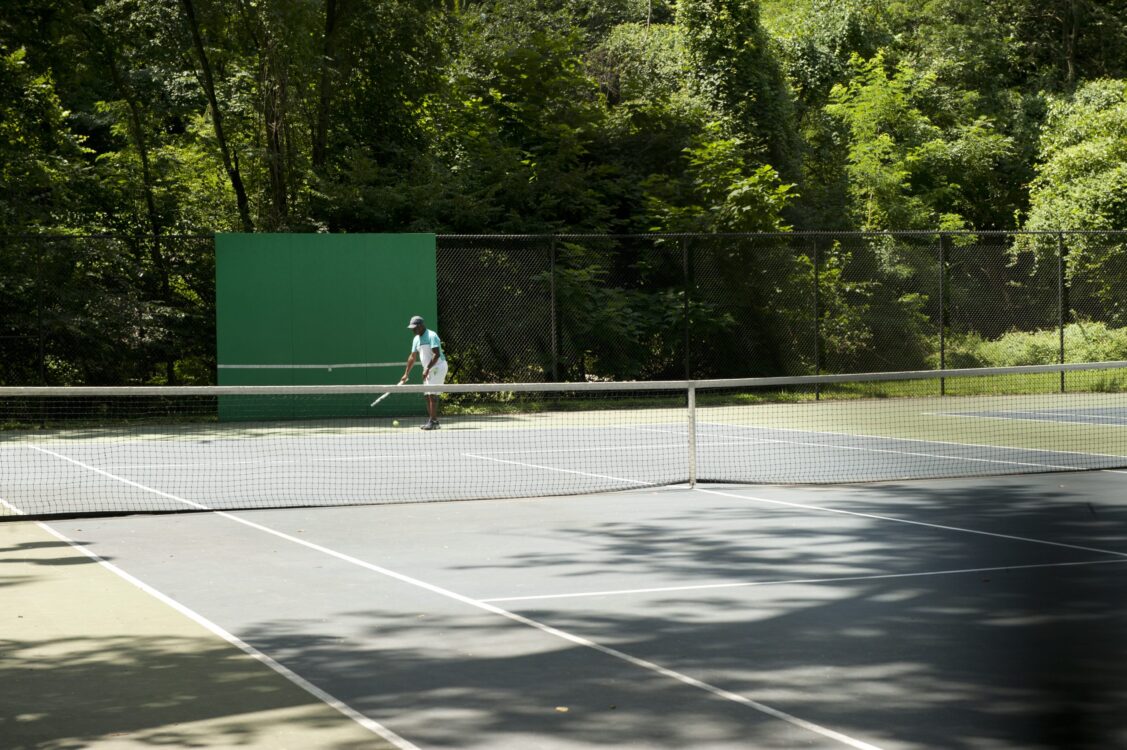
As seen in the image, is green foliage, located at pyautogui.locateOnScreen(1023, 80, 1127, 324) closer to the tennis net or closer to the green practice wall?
the tennis net

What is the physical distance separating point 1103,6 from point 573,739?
150ft

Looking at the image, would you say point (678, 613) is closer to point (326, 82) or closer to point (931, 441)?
point (931, 441)

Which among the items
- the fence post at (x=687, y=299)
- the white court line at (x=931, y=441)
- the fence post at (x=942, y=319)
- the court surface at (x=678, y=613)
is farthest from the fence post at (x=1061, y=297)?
the court surface at (x=678, y=613)

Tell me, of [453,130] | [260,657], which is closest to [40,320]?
[453,130]

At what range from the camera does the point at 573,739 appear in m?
4.88

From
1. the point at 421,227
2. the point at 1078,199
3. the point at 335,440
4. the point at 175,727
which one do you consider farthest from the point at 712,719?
the point at 1078,199

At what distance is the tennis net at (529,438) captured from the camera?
13.0 metres

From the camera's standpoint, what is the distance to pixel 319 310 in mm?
22203

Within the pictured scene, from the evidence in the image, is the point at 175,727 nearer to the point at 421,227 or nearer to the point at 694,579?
the point at 694,579

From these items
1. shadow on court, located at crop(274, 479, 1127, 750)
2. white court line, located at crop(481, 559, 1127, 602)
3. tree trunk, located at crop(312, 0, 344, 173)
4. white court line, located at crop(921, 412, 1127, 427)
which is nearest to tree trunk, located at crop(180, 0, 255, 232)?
tree trunk, located at crop(312, 0, 344, 173)

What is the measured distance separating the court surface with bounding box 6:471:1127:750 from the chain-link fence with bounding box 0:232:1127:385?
11.3m

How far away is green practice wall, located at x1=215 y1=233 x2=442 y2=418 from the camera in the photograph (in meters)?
21.9

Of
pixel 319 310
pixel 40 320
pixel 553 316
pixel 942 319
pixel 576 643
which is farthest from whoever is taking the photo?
pixel 942 319

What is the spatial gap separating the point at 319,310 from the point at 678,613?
15.9 metres
